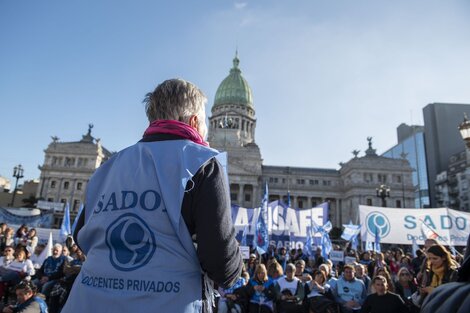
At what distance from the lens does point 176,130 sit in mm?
2006

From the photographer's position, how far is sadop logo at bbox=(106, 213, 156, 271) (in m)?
1.69

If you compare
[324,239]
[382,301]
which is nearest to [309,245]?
[324,239]

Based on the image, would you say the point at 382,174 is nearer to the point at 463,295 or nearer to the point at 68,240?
the point at 68,240

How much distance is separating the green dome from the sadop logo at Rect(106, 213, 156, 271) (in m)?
80.8

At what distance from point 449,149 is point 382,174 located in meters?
28.0

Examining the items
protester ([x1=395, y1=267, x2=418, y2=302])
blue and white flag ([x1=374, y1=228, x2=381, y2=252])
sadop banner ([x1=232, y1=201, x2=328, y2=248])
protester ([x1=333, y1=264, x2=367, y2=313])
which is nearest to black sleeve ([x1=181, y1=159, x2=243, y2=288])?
protester ([x1=333, y1=264, x2=367, y2=313])

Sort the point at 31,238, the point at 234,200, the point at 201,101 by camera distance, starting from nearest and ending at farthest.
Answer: the point at 201,101 < the point at 31,238 < the point at 234,200

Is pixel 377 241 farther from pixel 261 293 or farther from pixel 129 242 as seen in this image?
pixel 129 242

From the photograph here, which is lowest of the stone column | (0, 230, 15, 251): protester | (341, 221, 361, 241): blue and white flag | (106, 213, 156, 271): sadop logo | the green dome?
(0, 230, 15, 251): protester

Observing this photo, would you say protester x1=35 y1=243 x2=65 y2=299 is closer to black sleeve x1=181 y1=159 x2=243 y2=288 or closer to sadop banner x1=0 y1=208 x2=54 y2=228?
black sleeve x1=181 y1=159 x2=243 y2=288

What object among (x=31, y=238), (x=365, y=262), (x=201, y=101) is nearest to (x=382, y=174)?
(x=365, y=262)

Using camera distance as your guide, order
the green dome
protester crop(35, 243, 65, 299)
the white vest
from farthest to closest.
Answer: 1. the green dome
2. protester crop(35, 243, 65, 299)
3. the white vest

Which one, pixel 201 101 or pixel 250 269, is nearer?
pixel 201 101

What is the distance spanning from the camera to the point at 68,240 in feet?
35.9
